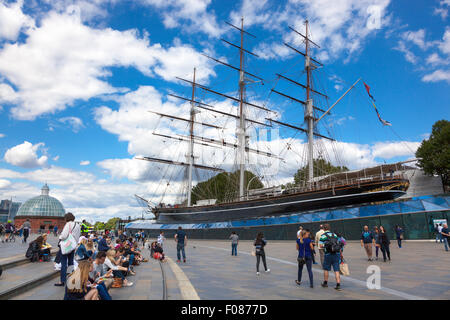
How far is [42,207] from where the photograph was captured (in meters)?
85.0

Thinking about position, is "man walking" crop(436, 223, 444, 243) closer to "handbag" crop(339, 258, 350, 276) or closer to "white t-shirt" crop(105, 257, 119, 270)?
"handbag" crop(339, 258, 350, 276)

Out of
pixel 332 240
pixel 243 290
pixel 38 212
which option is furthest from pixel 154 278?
pixel 38 212

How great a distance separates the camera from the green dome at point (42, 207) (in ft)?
273

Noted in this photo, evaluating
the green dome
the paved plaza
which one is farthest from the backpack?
the green dome

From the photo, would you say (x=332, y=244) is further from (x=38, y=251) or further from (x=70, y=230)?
(x=38, y=251)

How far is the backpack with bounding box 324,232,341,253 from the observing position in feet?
24.4

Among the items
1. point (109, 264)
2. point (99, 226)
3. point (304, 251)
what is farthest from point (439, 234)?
point (99, 226)

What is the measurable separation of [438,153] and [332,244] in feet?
134

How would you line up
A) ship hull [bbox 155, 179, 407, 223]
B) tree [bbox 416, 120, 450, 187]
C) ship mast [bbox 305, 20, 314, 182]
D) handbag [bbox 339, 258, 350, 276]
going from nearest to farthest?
handbag [bbox 339, 258, 350, 276]
ship hull [bbox 155, 179, 407, 223]
tree [bbox 416, 120, 450, 187]
ship mast [bbox 305, 20, 314, 182]

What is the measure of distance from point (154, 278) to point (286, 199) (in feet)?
91.5

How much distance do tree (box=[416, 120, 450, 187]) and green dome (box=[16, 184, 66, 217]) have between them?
3648 inches

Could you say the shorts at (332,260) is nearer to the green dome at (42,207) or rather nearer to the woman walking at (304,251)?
the woman walking at (304,251)

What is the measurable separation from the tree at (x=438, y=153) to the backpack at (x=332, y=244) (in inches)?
1476

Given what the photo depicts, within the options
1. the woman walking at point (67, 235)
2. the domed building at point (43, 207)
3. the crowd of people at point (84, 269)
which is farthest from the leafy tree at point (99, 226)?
the woman walking at point (67, 235)
